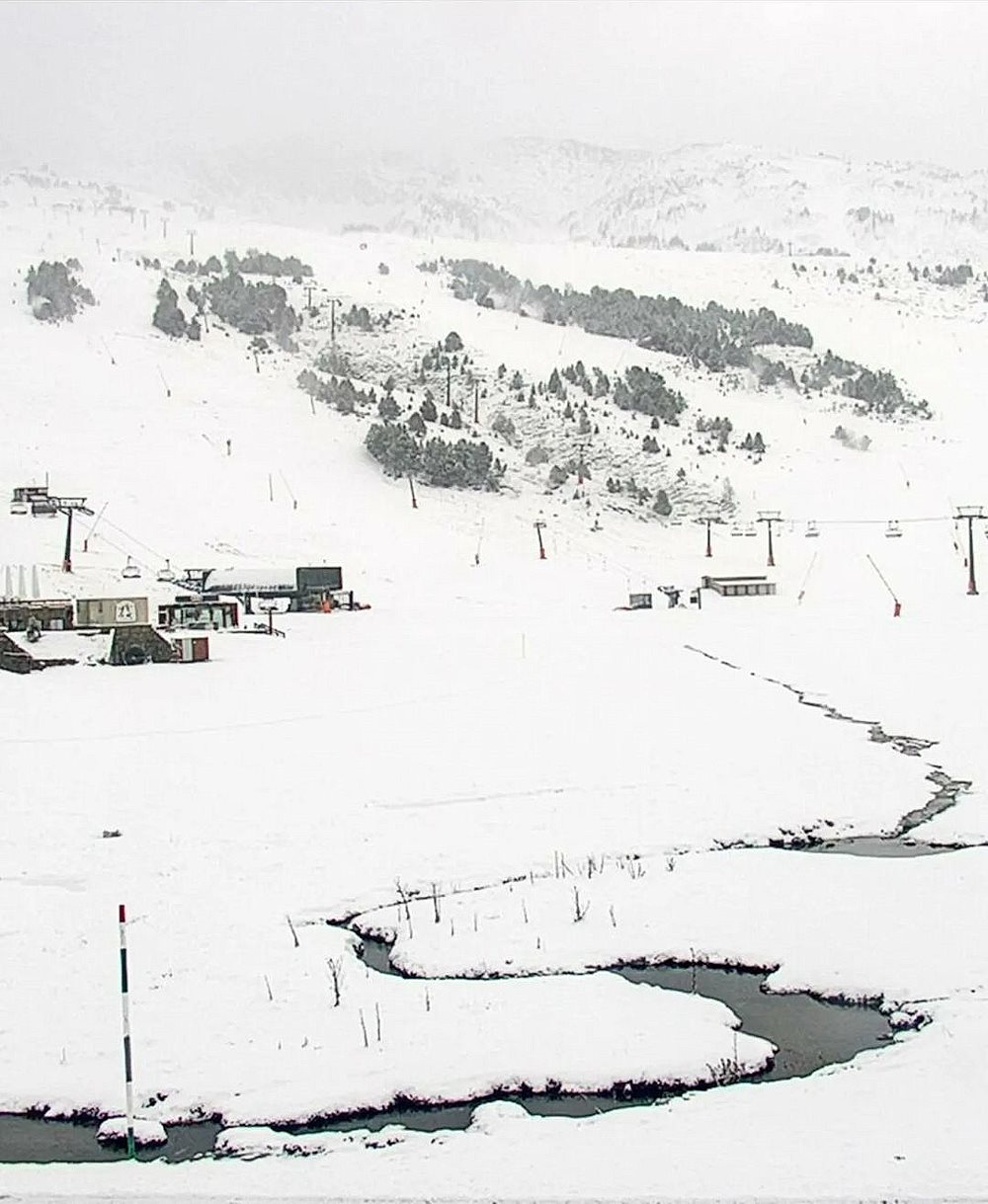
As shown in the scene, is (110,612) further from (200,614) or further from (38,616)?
(200,614)

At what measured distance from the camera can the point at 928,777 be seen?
65.9 feet

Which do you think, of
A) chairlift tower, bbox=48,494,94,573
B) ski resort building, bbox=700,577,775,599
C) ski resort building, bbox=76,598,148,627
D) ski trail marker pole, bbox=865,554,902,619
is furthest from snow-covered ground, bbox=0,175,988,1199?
chairlift tower, bbox=48,494,94,573

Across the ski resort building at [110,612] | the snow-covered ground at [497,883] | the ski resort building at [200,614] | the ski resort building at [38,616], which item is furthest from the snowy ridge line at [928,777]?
the ski resort building at [38,616]

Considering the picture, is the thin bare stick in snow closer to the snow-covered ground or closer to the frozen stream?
the snow-covered ground

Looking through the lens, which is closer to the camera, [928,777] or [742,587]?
[928,777]

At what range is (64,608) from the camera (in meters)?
45.7

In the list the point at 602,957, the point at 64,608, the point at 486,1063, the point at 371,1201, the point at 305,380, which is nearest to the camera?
the point at 371,1201

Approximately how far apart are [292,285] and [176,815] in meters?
116

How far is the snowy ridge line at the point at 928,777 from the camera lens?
1680cm

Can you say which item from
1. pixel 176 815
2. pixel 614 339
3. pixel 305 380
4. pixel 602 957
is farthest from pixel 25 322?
pixel 602 957

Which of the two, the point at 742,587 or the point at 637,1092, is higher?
the point at 742,587

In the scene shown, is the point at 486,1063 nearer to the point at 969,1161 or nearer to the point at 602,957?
the point at 602,957

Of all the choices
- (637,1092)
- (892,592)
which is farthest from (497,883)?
(892,592)

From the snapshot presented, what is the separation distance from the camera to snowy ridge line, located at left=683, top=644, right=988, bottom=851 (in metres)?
16.8
